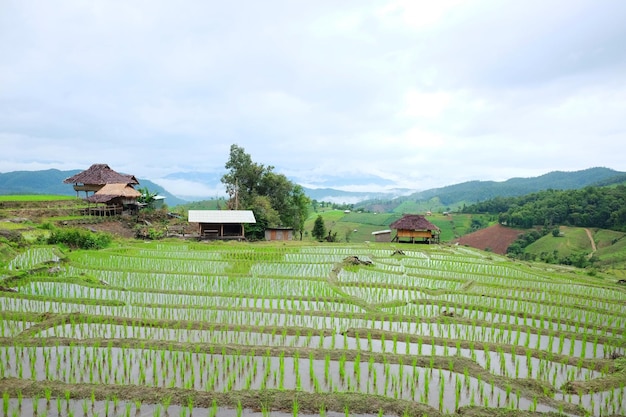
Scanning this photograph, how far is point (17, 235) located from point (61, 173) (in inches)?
5735

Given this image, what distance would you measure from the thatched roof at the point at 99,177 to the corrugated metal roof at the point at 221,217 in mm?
10184

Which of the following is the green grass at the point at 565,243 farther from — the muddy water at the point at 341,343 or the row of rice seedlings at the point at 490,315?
the muddy water at the point at 341,343

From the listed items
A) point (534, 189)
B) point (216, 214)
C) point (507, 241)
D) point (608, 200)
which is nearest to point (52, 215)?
point (216, 214)

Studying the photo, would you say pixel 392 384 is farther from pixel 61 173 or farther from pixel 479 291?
pixel 61 173

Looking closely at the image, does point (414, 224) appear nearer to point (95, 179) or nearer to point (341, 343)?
point (341, 343)

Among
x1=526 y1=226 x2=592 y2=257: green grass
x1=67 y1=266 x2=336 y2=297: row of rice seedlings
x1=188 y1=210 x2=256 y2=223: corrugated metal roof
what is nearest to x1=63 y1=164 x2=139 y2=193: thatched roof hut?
x1=188 y1=210 x2=256 y2=223: corrugated metal roof

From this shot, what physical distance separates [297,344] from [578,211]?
163 ft

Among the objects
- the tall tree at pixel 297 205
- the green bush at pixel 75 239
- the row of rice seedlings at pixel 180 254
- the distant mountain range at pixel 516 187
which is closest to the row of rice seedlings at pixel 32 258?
the green bush at pixel 75 239

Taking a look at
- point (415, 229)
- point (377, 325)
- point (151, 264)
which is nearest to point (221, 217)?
point (151, 264)

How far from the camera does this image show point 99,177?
3114 centimetres

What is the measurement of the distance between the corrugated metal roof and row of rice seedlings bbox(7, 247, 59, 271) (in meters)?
8.92

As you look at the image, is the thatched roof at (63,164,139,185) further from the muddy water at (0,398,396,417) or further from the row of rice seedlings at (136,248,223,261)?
the muddy water at (0,398,396,417)

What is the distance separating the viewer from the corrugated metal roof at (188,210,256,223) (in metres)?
24.6

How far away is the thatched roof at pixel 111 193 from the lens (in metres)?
26.0
